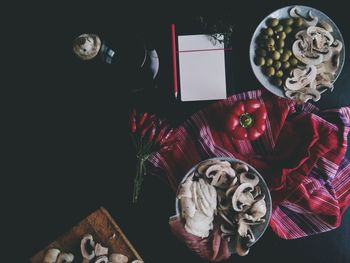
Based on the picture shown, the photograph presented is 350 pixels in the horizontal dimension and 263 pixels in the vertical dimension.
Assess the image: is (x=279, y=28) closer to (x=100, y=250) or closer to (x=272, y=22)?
(x=272, y=22)

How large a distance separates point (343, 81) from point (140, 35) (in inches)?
31.3

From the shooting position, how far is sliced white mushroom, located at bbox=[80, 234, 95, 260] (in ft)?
4.75

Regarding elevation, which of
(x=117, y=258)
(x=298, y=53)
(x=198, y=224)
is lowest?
(x=117, y=258)

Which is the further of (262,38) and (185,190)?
A: (262,38)

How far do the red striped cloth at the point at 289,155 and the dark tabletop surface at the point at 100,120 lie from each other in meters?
0.06

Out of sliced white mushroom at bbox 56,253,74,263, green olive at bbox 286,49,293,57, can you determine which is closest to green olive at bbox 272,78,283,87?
green olive at bbox 286,49,293,57

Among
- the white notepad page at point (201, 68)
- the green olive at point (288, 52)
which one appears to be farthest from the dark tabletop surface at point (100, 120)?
the green olive at point (288, 52)

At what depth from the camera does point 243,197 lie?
1.39 m

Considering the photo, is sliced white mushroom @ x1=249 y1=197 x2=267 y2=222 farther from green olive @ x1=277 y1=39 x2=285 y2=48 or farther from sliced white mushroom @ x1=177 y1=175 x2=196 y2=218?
green olive @ x1=277 y1=39 x2=285 y2=48

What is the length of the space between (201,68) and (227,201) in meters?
0.51

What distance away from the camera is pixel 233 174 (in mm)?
1401

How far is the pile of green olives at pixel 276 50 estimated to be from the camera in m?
1.50

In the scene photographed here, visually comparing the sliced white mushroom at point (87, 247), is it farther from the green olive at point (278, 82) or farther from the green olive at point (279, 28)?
the green olive at point (279, 28)

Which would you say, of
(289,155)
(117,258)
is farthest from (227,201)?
(117,258)
